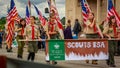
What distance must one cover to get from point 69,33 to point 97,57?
238 inches

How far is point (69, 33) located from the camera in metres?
22.5

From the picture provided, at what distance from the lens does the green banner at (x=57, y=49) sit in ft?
53.5

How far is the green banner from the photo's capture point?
16.3 metres

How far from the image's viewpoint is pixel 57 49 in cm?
1631

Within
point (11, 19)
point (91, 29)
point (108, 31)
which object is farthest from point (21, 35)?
point (11, 19)

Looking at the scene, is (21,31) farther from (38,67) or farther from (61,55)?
(38,67)

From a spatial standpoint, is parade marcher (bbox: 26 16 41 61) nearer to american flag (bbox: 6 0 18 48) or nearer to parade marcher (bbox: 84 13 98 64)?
parade marcher (bbox: 84 13 98 64)

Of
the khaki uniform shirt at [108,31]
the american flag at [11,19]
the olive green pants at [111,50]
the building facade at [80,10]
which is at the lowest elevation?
the olive green pants at [111,50]

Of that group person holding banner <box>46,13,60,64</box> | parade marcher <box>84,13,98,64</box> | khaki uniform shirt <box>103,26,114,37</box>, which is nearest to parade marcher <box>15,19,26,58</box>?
person holding banner <box>46,13,60,64</box>

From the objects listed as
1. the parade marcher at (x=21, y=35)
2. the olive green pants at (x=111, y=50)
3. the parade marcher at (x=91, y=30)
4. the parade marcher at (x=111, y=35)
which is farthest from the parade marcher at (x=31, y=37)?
the olive green pants at (x=111, y=50)

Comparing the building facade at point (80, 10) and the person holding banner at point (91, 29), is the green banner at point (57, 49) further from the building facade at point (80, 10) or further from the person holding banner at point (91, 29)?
the building facade at point (80, 10)

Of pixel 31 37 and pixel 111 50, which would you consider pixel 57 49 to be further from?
pixel 111 50

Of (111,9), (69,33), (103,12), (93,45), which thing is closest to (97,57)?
(93,45)

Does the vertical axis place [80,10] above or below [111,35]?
above
